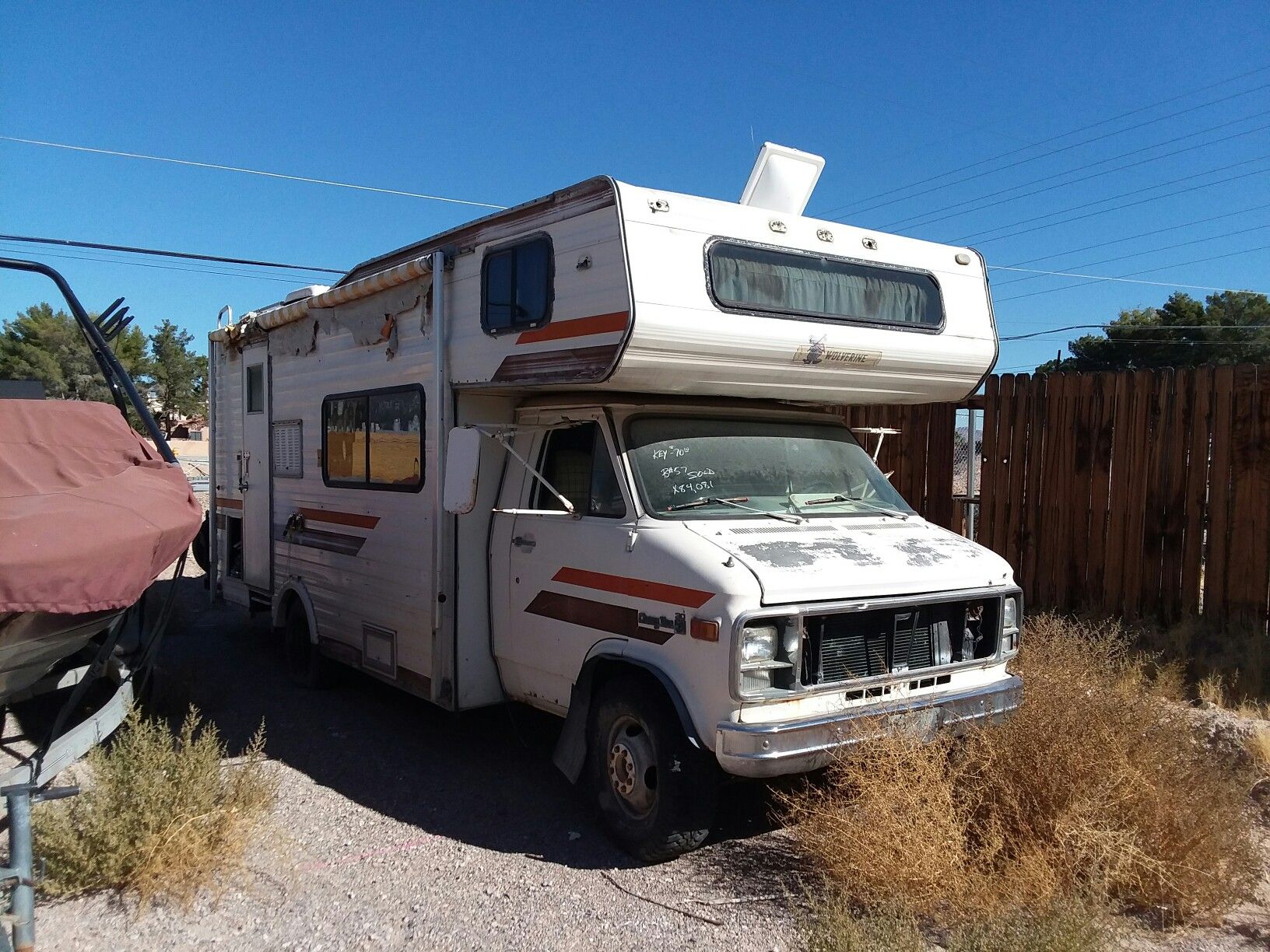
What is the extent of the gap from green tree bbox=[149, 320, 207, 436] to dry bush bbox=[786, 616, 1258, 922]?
48955 millimetres

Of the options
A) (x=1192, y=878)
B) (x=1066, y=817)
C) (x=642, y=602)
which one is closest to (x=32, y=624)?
(x=642, y=602)

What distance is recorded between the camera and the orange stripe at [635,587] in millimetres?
4098

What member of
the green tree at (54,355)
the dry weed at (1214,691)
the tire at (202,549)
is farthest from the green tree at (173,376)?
the dry weed at (1214,691)

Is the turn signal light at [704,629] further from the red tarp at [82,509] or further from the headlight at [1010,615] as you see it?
A: the red tarp at [82,509]

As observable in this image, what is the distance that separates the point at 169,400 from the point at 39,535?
1953 inches

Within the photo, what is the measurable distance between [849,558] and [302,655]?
4899 mm

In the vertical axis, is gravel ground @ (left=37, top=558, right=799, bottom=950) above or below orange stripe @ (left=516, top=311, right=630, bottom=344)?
below

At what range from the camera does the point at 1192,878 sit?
3.82 metres

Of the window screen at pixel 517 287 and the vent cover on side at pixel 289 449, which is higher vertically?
the window screen at pixel 517 287

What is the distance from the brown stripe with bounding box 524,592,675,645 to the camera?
4375 mm

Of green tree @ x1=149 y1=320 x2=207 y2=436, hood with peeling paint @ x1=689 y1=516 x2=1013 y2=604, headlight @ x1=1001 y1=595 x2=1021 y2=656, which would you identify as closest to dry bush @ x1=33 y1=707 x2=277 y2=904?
hood with peeling paint @ x1=689 y1=516 x2=1013 y2=604

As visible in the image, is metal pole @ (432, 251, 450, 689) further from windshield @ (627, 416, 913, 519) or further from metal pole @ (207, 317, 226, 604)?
metal pole @ (207, 317, 226, 604)

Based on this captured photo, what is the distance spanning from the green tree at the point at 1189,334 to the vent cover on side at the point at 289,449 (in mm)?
25256

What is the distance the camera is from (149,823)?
3.93 metres
